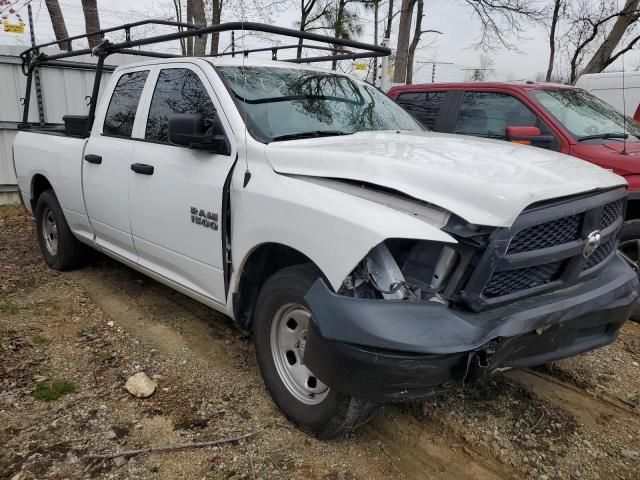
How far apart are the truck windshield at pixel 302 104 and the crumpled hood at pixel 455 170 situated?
0.71 ft

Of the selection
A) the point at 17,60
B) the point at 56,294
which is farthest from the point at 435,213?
the point at 17,60

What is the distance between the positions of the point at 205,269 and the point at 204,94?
3.74ft

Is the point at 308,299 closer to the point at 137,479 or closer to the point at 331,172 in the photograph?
the point at 331,172

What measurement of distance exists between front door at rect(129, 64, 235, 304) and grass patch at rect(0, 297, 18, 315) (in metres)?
1.29

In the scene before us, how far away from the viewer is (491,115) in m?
5.67

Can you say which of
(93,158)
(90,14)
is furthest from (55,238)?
(90,14)

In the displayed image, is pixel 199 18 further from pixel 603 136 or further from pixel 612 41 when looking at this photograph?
pixel 612 41

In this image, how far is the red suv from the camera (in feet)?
15.3

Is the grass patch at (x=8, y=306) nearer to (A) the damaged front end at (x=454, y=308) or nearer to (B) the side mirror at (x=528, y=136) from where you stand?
(A) the damaged front end at (x=454, y=308)

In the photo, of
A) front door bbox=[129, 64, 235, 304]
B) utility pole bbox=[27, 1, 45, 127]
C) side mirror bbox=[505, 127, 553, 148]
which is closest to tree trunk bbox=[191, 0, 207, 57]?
utility pole bbox=[27, 1, 45, 127]

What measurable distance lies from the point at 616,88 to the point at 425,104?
333cm

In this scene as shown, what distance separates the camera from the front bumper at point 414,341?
7.03ft

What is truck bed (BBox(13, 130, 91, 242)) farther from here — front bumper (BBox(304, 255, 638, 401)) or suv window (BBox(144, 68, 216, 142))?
front bumper (BBox(304, 255, 638, 401))

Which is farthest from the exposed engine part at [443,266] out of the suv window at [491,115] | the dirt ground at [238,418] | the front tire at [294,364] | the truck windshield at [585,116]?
the suv window at [491,115]
